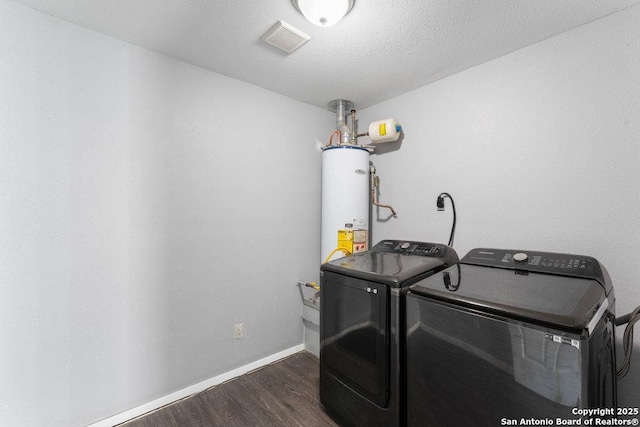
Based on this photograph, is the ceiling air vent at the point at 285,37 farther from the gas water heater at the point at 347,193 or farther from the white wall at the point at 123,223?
the gas water heater at the point at 347,193

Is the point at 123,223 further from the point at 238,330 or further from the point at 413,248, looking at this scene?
the point at 413,248

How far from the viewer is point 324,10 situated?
1323 mm

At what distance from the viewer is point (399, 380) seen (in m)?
1.33

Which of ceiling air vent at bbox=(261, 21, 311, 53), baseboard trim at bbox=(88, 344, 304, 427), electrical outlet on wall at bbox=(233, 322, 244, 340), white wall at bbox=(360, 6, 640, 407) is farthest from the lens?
electrical outlet on wall at bbox=(233, 322, 244, 340)

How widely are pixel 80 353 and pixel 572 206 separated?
9.42 feet

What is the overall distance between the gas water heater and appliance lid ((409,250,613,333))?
0.93 meters

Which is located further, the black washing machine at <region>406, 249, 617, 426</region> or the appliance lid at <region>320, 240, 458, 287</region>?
the appliance lid at <region>320, 240, 458, 287</region>

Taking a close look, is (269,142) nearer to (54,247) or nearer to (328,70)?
(328,70)

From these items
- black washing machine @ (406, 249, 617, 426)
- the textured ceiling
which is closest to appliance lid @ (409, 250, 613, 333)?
black washing machine @ (406, 249, 617, 426)

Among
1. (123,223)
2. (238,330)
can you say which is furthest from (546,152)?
(123,223)

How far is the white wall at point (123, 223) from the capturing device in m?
1.39

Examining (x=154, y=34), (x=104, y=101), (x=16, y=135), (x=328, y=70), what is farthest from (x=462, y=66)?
(x=16, y=135)

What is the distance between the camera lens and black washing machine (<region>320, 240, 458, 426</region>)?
53.0 inches

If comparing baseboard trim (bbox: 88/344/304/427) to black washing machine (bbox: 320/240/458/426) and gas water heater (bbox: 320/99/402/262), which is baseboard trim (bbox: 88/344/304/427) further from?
gas water heater (bbox: 320/99/402/262)
